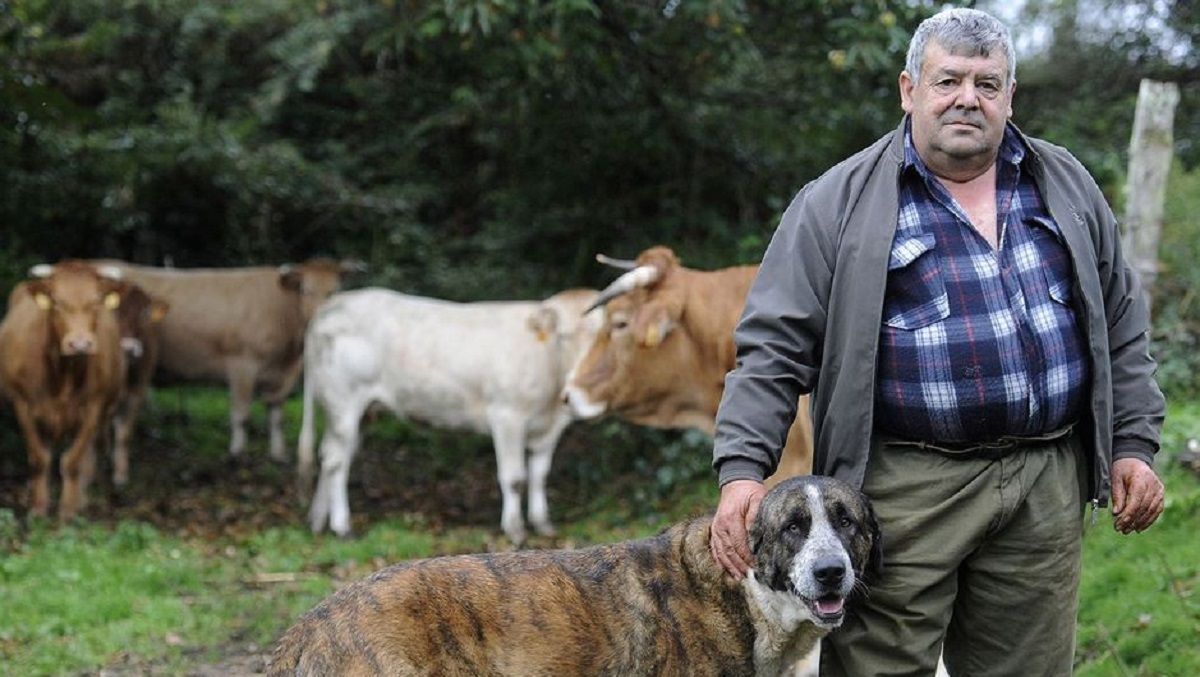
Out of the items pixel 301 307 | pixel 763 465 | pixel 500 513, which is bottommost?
pixel 500 513

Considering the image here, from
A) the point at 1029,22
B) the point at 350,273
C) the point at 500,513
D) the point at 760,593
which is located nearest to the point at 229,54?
the point at 350,273

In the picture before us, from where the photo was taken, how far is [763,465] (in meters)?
4.07

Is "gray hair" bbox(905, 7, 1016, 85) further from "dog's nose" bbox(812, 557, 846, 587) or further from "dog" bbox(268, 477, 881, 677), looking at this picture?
"dog's nose" bbox(812, 557, 846, 587)

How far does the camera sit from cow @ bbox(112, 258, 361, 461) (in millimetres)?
14672

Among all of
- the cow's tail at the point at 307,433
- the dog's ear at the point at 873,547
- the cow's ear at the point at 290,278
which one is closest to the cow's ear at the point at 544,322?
the cow's tail at the point at 307,433

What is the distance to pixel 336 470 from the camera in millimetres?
11320

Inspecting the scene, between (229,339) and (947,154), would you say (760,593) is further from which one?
(229,339)

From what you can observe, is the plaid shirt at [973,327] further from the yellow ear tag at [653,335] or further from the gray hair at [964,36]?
the yellow ear tag at [653,335]

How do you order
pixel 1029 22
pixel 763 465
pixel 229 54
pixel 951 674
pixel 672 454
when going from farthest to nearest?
pixel 229 54 → pixel 1029 22 → pixel 672 454 → pixel 951 674 → pixel 763 465

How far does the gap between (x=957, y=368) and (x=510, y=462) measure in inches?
289

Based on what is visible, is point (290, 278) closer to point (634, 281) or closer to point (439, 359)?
point (439, 359)

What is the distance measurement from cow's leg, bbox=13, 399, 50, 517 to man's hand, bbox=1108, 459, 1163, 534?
8849 millimetres

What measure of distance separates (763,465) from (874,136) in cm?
859

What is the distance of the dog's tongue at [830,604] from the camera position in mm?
4109
